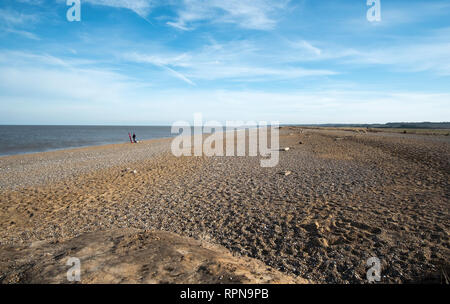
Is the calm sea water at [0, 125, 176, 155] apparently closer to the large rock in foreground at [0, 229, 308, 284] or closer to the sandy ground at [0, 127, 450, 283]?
the sandy ground at [0, 127, 450, 283]

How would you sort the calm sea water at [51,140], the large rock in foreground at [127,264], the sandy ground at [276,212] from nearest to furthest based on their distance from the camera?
the large rock in foreground at [127,264]
the sandy ground at [276,212]
the calm sea water at [51,140]

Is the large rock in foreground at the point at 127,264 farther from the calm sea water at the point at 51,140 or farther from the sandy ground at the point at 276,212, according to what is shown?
the calm sea water at the point at 51,140

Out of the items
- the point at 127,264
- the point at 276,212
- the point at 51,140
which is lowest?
the point at 276,212

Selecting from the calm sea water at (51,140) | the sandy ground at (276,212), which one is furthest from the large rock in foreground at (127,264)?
the calm sea water at (51,140)

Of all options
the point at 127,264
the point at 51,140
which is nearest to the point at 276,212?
the point at 127,264

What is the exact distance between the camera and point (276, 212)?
7352 mm

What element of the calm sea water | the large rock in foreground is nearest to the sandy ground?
the large rock in foreground

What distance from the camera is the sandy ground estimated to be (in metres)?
4.66

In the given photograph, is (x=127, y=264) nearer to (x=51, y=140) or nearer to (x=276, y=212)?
(x=276, y=212)

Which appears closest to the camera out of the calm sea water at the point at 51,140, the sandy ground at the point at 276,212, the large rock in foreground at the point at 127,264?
the large rock in foreground at the point at 127,264

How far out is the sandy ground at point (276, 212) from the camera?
15.3ft
